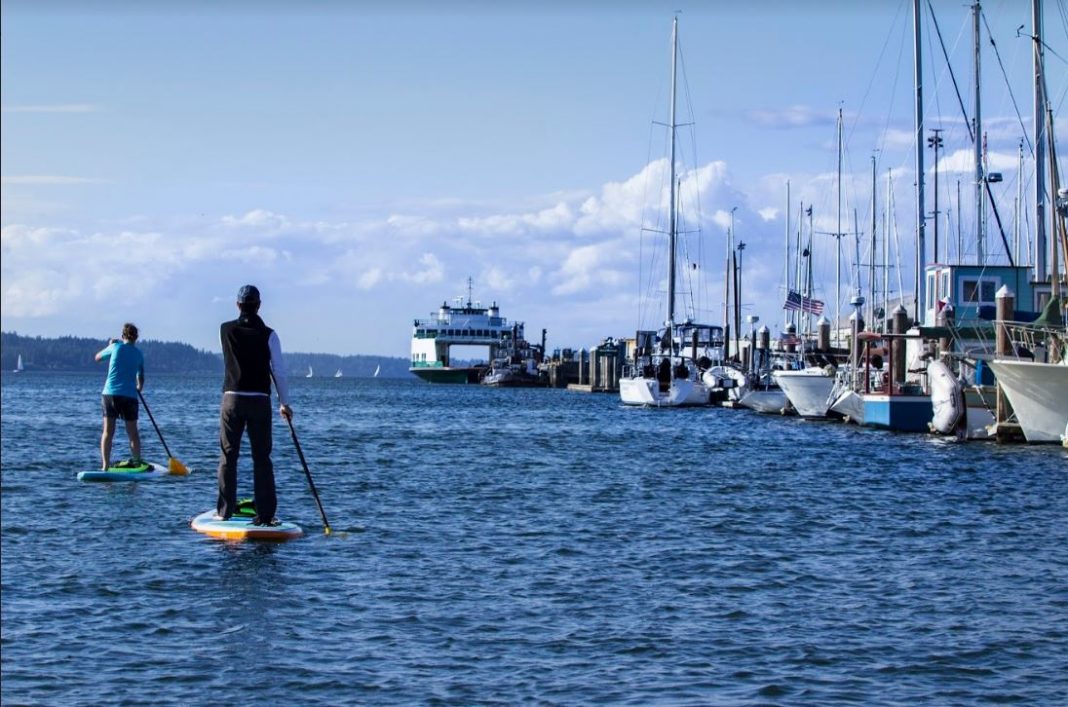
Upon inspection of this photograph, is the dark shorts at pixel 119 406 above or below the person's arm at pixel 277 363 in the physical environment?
below

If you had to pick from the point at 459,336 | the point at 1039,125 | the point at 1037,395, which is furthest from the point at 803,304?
the point at 459,336

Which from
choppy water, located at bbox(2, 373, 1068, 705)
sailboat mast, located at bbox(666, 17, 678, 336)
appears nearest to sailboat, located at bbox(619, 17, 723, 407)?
sailboat mast, located at bbox(666, 17, 678, 336)

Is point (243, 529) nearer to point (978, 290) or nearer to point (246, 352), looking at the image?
point (246, 352)

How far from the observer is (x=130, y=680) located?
9.76m

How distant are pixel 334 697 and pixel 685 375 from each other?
215 feet

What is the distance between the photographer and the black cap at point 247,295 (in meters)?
14.8

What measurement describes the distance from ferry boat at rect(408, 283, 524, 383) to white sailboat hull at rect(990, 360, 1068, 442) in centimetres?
12033

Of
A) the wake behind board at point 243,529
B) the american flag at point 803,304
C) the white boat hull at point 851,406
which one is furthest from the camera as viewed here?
the american flag at point 803,304

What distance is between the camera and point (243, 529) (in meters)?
15.5

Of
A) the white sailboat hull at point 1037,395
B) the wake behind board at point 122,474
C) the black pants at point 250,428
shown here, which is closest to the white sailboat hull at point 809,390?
the white sailboat hull at point 1037,395

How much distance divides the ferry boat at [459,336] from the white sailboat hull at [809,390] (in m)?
97.6

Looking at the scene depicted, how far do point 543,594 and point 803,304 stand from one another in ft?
193

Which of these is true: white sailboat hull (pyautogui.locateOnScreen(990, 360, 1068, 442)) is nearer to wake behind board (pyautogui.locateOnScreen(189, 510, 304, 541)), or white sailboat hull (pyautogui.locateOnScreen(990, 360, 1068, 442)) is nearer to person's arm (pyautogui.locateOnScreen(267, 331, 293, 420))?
wake behind board (pyautogui.locateOnScreen(189, 510, 304, 541))

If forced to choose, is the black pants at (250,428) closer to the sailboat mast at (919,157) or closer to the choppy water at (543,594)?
the choppy water at (543,594)
